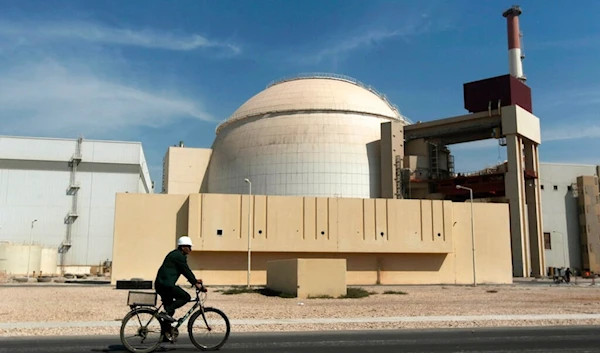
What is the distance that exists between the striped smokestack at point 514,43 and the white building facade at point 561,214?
14.3 metres

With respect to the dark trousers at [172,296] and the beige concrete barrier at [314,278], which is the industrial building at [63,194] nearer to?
the beige concrete barrier at [314,278]

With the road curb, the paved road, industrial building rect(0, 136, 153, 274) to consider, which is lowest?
the road curb

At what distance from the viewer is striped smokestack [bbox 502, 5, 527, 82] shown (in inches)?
3164

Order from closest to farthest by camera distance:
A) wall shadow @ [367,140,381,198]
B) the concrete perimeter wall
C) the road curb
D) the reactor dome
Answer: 1. the road curb
2. the concrete perimeter wall
3. the reactor dome
4. wall shadow @ [367,140,381,198]

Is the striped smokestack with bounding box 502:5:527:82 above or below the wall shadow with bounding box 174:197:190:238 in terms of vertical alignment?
above

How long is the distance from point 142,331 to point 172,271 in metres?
1.22

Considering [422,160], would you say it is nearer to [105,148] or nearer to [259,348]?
[105,148]

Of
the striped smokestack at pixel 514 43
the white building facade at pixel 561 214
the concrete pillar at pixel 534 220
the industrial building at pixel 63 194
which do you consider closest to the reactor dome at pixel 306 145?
the industrial building at pixel 63 194

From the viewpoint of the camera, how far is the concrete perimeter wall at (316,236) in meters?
44.9

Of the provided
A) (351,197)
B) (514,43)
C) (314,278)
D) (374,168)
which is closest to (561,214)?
(514,43)

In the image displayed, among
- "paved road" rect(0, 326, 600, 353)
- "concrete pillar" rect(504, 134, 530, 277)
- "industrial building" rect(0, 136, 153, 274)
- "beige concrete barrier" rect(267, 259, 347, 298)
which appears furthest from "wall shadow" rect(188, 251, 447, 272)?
"paved road" rect(0, 326, 600, 353)

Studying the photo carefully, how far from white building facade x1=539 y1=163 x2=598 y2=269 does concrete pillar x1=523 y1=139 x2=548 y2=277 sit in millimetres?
16603

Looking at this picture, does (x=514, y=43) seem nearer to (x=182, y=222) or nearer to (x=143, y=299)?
(x=182, y=222)

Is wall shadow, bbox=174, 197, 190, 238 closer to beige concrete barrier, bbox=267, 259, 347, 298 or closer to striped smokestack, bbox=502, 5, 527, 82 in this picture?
beige concrete barrier, bbox=267, 259, 347, 298
